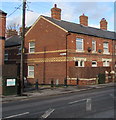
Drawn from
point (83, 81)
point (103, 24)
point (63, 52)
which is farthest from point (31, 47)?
point (103, 24)

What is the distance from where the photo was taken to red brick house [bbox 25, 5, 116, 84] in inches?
953

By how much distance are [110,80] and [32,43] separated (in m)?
13.4

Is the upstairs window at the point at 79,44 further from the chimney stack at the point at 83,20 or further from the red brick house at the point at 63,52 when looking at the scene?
the chimney stack at the point at 83,20

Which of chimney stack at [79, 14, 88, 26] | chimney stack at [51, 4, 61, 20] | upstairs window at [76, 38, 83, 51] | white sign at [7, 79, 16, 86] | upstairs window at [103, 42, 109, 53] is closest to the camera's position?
white sign at [7, 79, 16, 86]

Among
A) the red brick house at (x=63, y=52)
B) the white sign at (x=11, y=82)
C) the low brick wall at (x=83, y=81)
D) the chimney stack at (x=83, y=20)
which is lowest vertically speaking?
the low brick wall at (x=83, y=81)

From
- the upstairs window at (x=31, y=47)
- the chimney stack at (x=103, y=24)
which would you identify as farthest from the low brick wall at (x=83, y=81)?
the chimney stack at (x=103, y=24)

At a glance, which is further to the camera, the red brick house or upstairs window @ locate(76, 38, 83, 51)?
upstairs window @ locate(76, 38, 83, 51)

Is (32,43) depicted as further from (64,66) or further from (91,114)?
(91,114)

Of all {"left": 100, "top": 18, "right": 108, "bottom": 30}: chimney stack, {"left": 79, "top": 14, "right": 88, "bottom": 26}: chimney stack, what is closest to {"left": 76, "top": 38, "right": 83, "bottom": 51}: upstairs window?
{"left": 79, "top": 14, "right": 88, "bottom": 26}: chimney stack

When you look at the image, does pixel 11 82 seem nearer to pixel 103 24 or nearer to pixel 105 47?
pixel 105 47

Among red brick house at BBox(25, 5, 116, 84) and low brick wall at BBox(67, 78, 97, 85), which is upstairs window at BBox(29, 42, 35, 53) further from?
low brick wall at BBox(67, 78, 97, 85)

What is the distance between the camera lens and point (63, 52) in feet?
80.8

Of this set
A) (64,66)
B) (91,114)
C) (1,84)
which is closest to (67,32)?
(64,66)

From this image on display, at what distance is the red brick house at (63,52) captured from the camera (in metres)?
24.2
